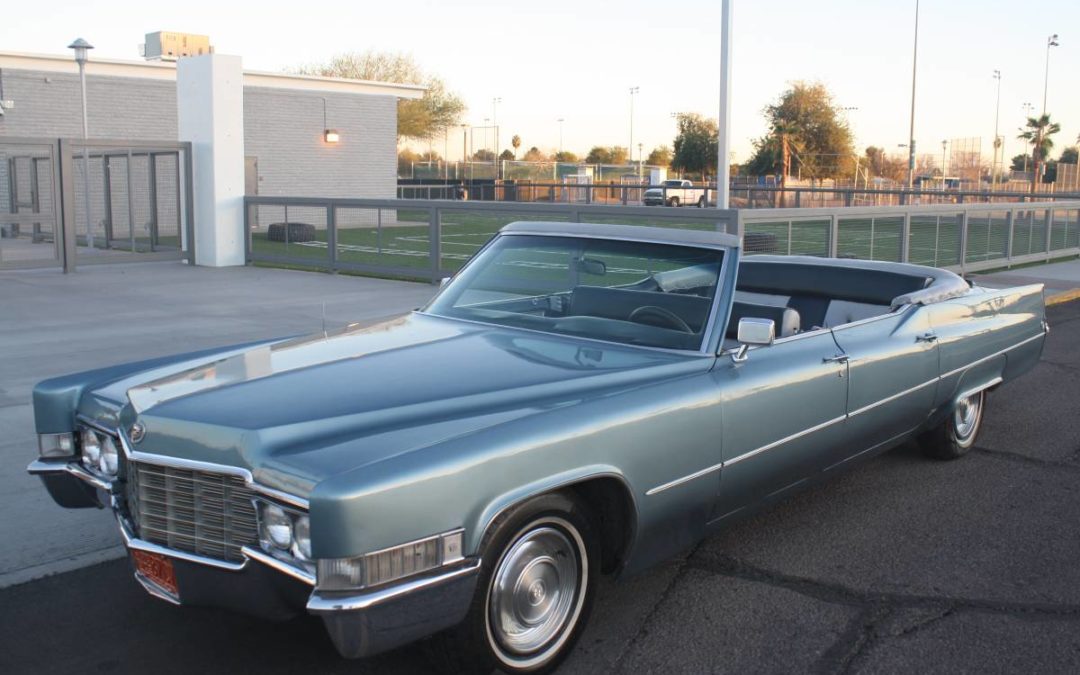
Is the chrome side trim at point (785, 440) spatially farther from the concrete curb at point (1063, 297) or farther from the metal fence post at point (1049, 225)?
the metal fence post at point (1049, 225)

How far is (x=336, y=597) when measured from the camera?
291 cm

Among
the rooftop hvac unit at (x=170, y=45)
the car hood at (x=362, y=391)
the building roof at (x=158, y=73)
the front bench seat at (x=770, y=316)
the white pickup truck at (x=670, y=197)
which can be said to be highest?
the rooftop hvac unit at (x=170, y=45)

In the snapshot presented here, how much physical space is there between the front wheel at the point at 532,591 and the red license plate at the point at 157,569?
0.90 metres

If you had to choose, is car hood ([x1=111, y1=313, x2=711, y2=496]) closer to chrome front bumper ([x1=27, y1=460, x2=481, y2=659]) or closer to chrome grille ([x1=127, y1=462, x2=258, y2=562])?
chrome grille ([x1=127, y1=462, x2=258, y2=562])

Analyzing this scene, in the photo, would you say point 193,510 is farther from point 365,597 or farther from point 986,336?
point 986,336

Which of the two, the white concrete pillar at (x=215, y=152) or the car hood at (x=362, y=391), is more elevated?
the white concrete pillar at (x=215, y=152)

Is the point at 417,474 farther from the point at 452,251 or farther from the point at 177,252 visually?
the point at 177,252

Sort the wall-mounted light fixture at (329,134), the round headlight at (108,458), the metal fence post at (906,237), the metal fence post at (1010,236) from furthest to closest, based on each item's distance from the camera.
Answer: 1. the wall-mounted light fixture at (329,134)
2. the metal fence post at (1010,236)
3. the metal fence post at (906,237)
4. the round headlight at (108,458)

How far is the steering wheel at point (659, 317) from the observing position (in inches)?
175

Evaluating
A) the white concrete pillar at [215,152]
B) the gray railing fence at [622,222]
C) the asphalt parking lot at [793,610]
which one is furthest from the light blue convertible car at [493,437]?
the white concrete pillar at [215,152]

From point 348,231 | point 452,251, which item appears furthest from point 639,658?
point 348,231

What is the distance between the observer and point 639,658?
3.73 meters

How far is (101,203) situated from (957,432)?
17.2m

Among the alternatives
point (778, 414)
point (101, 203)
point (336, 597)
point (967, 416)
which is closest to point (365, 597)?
point (336, 597)
